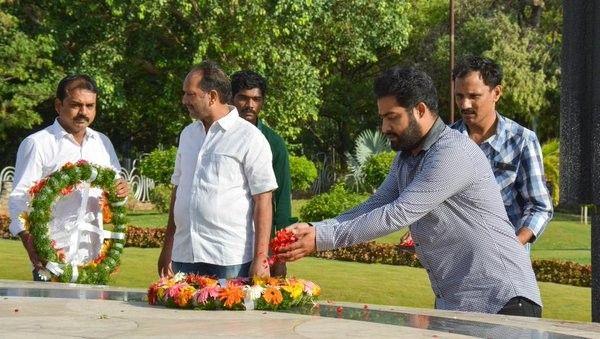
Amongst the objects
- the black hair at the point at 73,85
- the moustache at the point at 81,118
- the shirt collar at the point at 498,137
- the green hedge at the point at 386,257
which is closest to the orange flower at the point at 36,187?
the moustache at the point at 81,118

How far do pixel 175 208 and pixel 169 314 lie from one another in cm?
112

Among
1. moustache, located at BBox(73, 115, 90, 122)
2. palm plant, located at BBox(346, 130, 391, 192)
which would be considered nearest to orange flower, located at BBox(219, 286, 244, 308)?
moustache, located at BBox(73, 115, 90, 122)

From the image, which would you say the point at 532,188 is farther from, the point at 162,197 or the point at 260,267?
the point at 162,197

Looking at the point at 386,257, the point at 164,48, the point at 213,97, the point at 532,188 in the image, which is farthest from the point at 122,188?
the point at 164,48

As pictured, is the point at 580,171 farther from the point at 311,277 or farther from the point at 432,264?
the point at 311,277

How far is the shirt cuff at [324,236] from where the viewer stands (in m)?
5.03

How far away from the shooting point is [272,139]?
23.8ft

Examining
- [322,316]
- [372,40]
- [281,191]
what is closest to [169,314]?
[322,316]

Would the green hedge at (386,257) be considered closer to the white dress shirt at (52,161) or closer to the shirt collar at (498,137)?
the white dress shirt at (52,161)

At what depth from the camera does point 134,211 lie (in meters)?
28.0

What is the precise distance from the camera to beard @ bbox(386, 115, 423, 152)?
5113 millimetres

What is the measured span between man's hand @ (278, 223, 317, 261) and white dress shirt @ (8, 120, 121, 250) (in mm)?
2726

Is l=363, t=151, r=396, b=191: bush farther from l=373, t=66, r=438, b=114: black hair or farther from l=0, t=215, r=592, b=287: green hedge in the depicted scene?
l=373, t=66, r=438, b=114: black hair

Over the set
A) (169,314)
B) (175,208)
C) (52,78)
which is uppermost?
(52,78)
